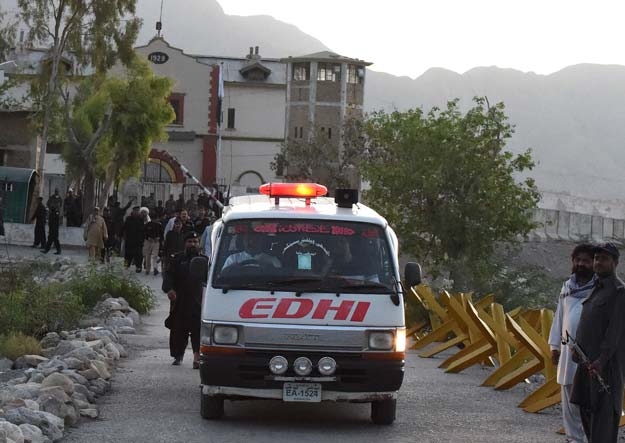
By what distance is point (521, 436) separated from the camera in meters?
12.7

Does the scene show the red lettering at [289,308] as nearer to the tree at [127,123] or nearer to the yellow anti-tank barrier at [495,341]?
the yellow anti-tank barrier at [495,341]

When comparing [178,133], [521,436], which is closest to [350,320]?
[521,436]

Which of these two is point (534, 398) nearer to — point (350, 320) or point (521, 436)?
point (521, 436)

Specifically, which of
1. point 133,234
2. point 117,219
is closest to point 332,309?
point 133,234

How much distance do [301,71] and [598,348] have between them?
9006cm

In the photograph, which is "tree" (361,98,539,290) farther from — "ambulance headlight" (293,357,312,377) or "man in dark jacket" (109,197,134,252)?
"ambulance headlight" (293,357,312,377)

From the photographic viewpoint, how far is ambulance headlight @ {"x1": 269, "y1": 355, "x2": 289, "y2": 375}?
39.9 feet

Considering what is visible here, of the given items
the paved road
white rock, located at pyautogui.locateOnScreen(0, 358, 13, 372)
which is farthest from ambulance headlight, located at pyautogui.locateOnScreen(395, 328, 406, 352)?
white rock, located at pyautogui.locateOnScreen(0, 358, 13, 372)

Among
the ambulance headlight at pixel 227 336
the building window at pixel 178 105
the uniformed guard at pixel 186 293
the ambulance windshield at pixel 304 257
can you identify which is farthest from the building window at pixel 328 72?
the ambulance headlight at pixel 227 336

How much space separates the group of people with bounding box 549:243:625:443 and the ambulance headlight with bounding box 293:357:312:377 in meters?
2.32

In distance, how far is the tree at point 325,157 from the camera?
8700cm

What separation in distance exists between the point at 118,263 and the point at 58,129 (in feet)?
130

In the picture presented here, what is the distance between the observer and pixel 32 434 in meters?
11.0

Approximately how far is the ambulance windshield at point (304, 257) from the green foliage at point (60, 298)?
32.2 feet
